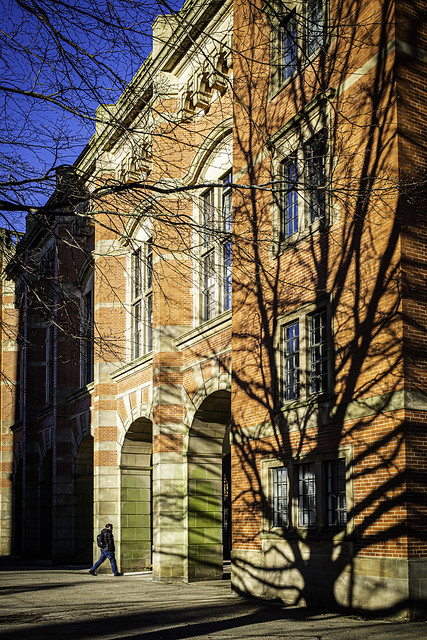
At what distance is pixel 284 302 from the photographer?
16.3m

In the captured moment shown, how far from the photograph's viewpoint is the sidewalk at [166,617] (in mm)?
11586

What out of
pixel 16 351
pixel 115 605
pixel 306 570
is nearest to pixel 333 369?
pixel 306 570

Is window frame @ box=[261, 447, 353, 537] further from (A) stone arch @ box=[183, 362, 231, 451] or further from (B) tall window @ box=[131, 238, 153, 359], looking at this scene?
(B) tall window @ box=[131, 238, 153, 359]

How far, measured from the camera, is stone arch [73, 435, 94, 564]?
31.0 m

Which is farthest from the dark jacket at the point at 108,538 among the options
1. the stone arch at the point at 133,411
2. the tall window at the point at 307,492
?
the tall window at the point at 307,492

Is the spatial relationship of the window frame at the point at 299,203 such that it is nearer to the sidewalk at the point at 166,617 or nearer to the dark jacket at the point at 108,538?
the sidewalk at the point at 166,617

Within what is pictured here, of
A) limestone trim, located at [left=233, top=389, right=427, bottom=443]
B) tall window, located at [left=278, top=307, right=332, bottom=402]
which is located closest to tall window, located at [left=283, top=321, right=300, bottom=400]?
tall window, located at [left=278, top=307, right=332, bottom=402]

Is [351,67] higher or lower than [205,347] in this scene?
higher

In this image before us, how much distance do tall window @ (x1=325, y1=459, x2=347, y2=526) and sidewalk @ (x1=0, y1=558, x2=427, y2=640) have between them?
1.57m

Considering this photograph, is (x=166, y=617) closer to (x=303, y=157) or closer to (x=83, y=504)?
(x=303, y=157)

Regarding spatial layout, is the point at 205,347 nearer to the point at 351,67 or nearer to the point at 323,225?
the point at 323,225

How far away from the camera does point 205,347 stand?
20.4m

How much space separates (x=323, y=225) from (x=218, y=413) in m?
7.46

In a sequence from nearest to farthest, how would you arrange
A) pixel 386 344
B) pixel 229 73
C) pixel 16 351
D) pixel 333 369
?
pixel 386 344 < pixel 333 369 < pixel 229 73 < pixel 16 351
